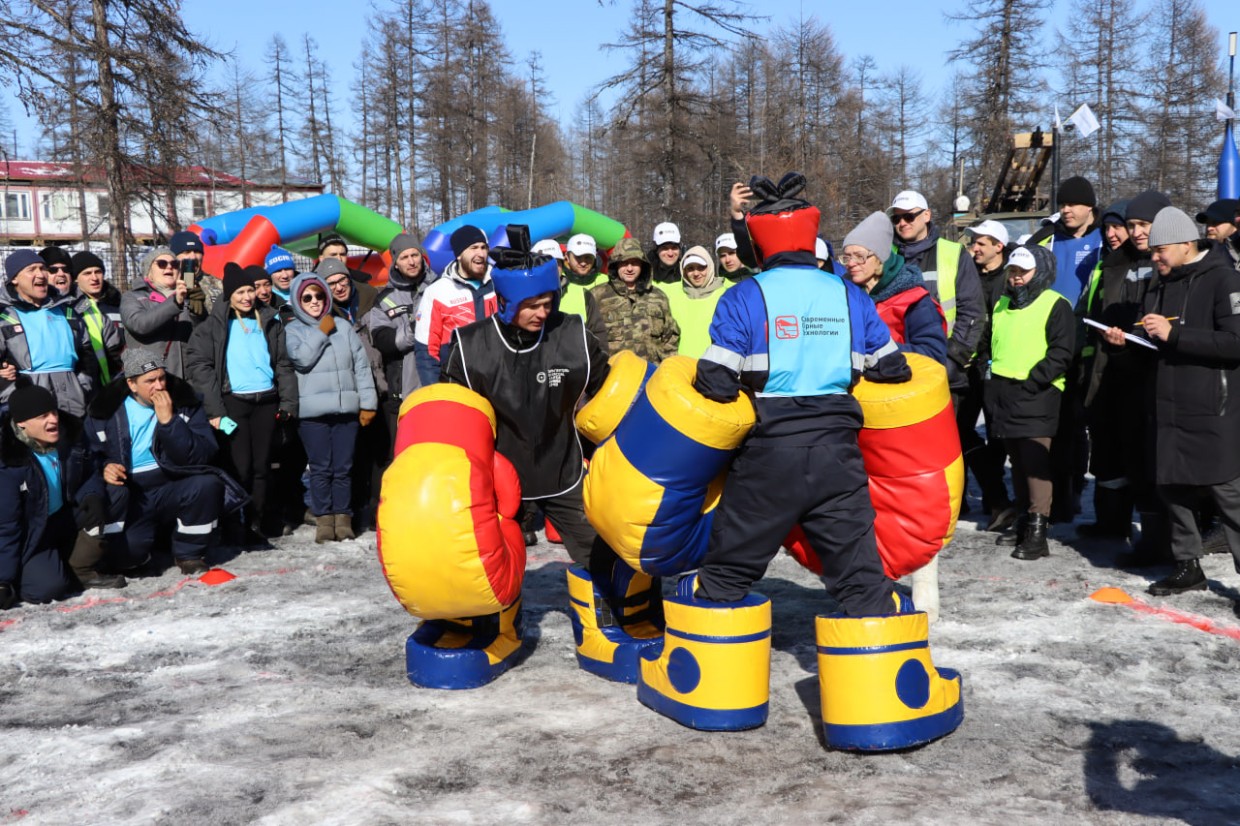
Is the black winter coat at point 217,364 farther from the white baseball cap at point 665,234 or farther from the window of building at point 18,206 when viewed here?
the window of building at point 18,206

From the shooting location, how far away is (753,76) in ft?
169

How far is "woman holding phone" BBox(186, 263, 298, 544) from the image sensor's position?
7785mm

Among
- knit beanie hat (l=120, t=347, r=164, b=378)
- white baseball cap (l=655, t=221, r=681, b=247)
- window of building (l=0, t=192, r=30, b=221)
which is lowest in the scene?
knit beanie hat (l=120, t=347, r=164, b=378)

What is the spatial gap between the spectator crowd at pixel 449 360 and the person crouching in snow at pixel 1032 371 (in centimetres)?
1

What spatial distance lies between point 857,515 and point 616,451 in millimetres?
957

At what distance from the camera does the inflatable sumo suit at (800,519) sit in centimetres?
391

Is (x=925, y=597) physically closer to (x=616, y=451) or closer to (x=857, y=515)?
(x=857, y=515)

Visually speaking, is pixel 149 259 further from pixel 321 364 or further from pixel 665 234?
pixel 665 234

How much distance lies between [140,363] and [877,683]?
5296 millimetres

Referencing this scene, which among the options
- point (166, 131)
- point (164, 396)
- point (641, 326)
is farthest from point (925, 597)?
point (166, 131)

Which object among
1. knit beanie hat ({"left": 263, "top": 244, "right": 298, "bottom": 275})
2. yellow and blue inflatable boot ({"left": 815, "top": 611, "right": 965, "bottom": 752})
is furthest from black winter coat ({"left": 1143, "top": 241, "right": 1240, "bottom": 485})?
knit beanie hat ({"left": 263, "top": 244, "right": 298, "bottom": 275})

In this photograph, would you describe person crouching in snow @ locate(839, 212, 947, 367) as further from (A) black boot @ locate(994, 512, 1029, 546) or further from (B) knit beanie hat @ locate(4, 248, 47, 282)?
(B) knit beanie hat @ locate(4, 248, 47, 282)

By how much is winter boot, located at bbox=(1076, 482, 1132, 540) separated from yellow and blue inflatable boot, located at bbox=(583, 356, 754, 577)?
433 centimetres

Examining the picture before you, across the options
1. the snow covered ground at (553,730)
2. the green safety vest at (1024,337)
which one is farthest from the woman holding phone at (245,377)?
the green safety vest at (1024,337)
